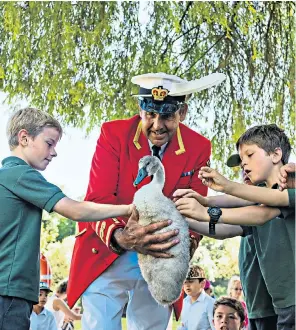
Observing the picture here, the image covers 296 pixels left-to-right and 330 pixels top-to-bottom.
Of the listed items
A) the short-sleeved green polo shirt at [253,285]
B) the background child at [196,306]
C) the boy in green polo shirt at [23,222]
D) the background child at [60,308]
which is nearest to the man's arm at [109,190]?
the boy in green polo shirt at [23,222]

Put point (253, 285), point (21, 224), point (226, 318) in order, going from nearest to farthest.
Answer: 1. point (21, 224)
2. point (253, 285)
3. point (226, 318)

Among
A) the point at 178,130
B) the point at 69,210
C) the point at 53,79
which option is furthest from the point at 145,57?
the point at 69,210

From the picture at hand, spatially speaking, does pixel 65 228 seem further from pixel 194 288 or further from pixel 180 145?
pixel 180 145

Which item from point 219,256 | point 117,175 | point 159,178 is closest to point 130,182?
point 117,175

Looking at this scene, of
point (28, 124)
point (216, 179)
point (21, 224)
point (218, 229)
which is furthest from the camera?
point (218, 229)

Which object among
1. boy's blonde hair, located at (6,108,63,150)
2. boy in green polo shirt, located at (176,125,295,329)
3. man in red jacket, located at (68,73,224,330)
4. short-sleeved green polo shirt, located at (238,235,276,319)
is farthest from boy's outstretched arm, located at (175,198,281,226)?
boy's blonde hair, located at (6,108,63,150)

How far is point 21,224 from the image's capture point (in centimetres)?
325

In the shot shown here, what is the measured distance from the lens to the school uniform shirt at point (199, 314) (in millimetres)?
6247

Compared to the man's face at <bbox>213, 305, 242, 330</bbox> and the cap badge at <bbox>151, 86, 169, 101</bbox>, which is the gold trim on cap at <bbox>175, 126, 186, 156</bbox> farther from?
the man's face at <bbox>213, 305, 242, 330</bbox>

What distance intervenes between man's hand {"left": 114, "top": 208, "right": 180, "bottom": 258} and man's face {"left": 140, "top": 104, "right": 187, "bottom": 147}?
0.53 metres

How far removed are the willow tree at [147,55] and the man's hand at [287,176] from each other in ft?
13.2

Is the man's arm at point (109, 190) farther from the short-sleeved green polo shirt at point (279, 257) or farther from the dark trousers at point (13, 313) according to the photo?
the short-sleeved green polo shirt at point (279, 257)

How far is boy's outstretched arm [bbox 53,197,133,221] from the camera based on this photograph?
10.6 ft

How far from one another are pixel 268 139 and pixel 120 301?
104 cm
